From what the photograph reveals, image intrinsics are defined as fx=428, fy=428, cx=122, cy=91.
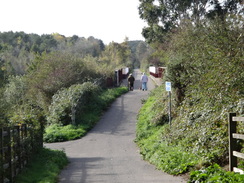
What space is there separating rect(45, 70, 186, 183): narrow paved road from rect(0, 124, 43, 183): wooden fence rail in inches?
49.9

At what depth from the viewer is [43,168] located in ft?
41.9

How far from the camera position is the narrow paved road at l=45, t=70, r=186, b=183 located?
11.7 metres

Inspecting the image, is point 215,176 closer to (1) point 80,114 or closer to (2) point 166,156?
(2) point 166,156

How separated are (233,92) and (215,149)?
2597 mm

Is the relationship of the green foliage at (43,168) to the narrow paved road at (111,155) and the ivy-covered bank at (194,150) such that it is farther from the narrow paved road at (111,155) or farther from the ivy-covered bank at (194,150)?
the ivy-covered bank at (194,150)

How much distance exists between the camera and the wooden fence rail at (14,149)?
9.67 m

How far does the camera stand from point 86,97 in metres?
29.7

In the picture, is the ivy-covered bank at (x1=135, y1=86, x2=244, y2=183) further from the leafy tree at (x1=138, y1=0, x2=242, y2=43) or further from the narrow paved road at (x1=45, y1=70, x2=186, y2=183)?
the leafy tree at (x1=138, y1=0, x2=242, y2=43)

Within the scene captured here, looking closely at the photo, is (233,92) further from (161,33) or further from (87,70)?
(161,33)

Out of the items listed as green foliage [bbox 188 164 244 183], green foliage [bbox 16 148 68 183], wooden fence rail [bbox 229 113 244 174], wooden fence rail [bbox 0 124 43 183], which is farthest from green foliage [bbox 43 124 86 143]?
green foliage [bbox 188 164 244 183]

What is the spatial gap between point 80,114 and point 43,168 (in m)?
15.1

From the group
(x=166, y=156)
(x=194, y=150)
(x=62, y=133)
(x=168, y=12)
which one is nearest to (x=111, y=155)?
(x=166, y=156)

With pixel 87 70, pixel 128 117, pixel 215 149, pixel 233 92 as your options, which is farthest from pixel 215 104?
pixel 87 70

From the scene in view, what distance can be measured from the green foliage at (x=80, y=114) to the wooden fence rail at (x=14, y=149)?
352 inches
